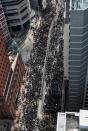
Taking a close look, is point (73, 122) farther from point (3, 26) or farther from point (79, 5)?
point (3, 26)

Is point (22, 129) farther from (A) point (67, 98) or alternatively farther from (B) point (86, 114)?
(B) point (86, 114)

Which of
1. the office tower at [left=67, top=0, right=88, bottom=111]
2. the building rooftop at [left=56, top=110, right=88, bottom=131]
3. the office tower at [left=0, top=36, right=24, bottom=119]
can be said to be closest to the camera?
the building rooftop at [left=56, top=110, right=88, bottom=131]

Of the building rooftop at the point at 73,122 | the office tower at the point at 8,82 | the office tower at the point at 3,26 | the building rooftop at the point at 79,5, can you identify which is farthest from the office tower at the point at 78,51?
the office tower at the point at 3,26

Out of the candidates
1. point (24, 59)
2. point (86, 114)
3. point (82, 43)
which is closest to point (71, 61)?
point (82, 43)

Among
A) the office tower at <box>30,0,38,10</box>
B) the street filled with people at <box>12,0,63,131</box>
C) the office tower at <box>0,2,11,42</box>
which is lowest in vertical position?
the street filled with people at <box>12,0,63,131</box>

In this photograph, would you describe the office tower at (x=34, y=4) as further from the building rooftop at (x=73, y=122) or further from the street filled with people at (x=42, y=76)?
the building rooftop at (x=73, y=122)

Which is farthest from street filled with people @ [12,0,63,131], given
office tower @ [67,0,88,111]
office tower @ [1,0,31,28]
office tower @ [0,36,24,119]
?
office tower @ [67,0,88,111]

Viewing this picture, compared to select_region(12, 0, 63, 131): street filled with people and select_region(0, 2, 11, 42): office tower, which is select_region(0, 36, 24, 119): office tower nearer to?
select_region(12, 0, 63, 131): street filled with people

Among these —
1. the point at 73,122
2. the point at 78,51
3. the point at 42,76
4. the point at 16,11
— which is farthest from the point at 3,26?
the point at 73,122
